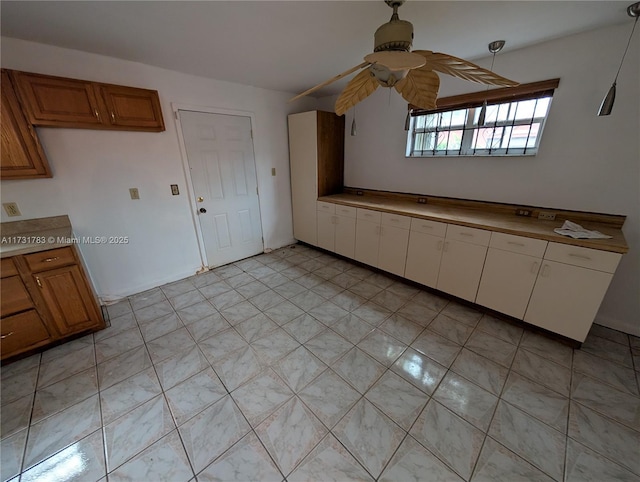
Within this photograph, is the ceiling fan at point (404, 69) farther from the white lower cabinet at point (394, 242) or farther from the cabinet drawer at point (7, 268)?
the cabinet drawer at point (7, 268)

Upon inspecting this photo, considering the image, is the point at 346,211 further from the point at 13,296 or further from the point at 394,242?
the point at 13,296

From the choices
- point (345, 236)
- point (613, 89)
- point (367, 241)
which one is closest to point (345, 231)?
point (345, 236)

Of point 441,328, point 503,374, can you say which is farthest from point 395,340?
point 503,374

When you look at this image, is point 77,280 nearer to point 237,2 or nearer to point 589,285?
point 237,2

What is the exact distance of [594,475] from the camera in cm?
117

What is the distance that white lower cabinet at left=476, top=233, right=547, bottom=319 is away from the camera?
1.92 meters

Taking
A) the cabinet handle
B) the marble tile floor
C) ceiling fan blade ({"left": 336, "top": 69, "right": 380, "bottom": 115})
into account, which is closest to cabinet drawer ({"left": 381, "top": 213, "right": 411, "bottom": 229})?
the marble tile floor

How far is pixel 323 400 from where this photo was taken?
5.03 ft

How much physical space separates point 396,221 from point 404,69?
1760 mm

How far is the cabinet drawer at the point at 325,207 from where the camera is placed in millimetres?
3363

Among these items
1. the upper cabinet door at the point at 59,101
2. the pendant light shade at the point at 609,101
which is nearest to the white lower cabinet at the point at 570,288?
the pendant light shade at the point at 609,101

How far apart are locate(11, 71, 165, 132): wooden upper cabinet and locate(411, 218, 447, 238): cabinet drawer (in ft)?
9.22

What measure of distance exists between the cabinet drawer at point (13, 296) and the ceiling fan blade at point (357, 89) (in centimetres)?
265

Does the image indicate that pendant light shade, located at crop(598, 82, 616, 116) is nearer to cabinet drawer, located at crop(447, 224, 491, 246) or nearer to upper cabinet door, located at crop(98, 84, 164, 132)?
cabinet drawer, located at crop(447, 224, 491, 246)
